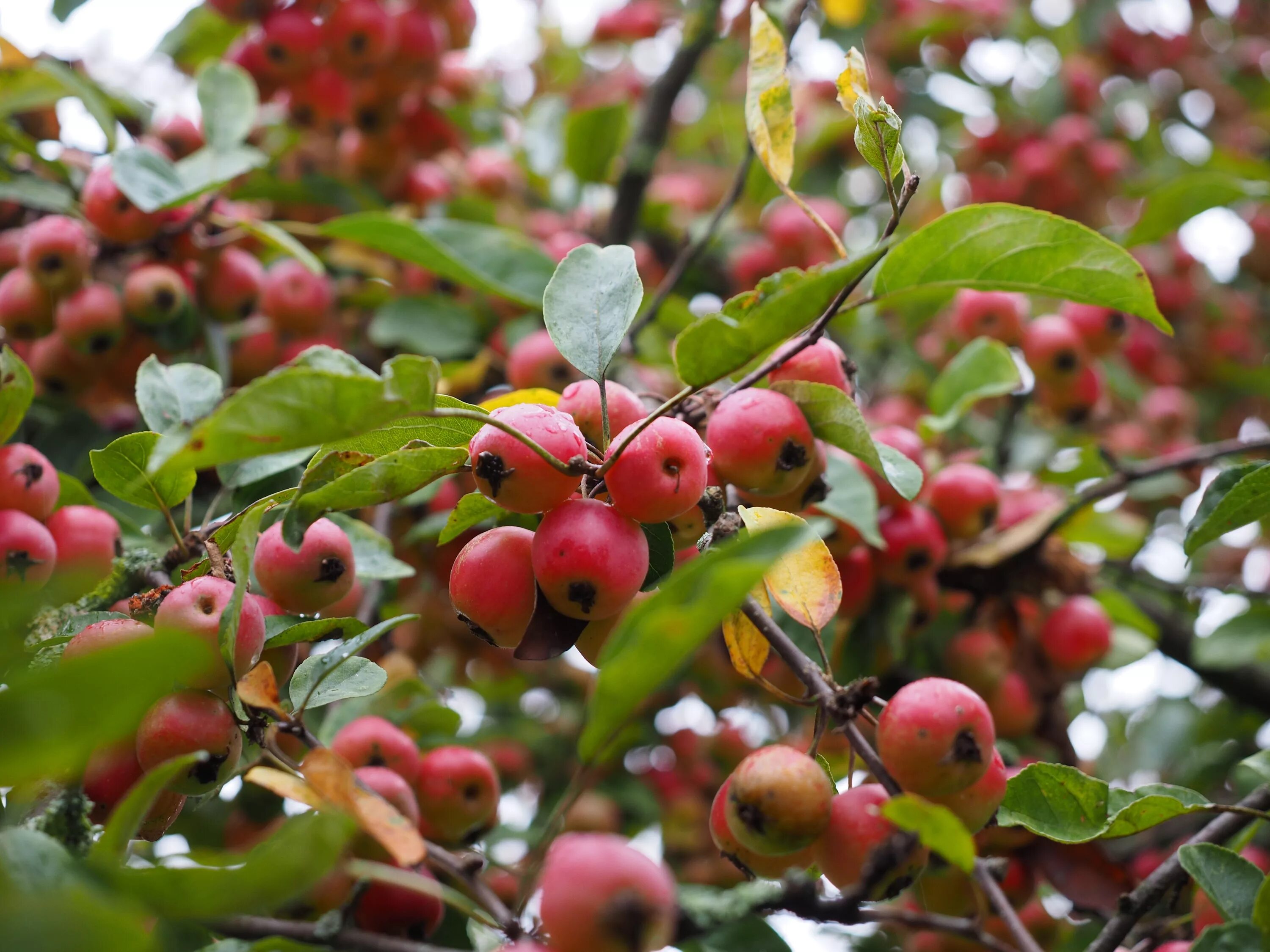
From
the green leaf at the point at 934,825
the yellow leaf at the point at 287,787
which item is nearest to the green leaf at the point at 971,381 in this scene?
the green leaf at the point at 934,825

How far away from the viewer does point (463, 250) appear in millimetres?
1961

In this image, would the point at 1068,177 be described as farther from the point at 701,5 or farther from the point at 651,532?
the point at 651,532

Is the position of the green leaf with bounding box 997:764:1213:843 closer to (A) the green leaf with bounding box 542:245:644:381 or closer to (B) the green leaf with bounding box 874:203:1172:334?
(B) the green leaf with bounding box 874:203:1172:334

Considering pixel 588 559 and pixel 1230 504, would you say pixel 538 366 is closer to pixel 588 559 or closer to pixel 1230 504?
pixel 588 559

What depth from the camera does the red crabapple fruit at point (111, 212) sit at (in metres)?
1.71

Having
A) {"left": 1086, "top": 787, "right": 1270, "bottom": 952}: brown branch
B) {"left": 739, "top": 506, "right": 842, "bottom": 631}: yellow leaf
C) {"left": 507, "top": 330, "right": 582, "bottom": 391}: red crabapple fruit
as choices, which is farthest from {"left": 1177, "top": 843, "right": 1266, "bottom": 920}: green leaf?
{"left": 507, "top": 330, "right": 582, "bottom": 391}: red crabapple fruit

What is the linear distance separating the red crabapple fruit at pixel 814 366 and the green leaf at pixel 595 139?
1405mm

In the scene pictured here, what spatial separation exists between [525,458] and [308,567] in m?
0.33

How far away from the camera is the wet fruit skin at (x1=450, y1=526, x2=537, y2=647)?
3.27 feet

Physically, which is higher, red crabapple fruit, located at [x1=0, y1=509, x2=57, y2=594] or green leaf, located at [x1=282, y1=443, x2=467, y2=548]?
green leaf, located at [x1=282, y1=443, x2=467, y2=548]

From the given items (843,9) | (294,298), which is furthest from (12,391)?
(843,9)

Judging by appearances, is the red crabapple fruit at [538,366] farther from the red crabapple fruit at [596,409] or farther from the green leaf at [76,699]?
the green leaf at [76,699]

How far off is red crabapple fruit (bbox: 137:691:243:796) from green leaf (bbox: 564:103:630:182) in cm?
183

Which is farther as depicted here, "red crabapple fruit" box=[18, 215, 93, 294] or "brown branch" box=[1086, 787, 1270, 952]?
"red crabapple fruit" box=[18, 215, 93, 294]
